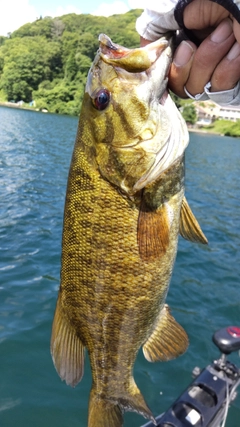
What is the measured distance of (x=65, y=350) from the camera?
244cm

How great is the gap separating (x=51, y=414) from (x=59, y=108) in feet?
230

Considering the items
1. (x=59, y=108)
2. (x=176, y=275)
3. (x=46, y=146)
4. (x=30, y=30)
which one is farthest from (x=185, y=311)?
(x=30, y=30)

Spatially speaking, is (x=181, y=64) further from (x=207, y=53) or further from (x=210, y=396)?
(x=210, y=396)

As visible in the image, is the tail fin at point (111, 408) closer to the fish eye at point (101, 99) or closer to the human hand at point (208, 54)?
the fish eye at point (101, 99)

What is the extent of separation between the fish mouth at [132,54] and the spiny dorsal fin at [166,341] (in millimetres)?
1510

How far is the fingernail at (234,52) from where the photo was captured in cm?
193

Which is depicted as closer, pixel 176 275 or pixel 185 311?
pixel 185 311

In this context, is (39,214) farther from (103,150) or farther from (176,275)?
(103,150)

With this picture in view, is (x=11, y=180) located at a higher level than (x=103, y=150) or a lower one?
lower

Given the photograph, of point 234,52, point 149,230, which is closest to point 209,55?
point 234,52

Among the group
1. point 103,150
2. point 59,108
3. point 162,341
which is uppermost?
point 103,150

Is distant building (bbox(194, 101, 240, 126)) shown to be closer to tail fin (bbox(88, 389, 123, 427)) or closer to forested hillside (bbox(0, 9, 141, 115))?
forested hillside (bbox(0, 9, 141, 115))

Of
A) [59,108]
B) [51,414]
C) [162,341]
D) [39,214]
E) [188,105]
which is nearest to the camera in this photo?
[162,341]

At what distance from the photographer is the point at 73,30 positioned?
12850 centimetres
